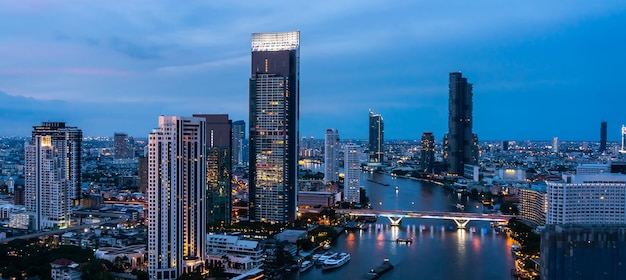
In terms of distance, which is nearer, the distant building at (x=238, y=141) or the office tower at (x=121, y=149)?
the distant building at (x=238, y=141)

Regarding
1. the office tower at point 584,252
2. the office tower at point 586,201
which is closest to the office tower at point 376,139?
the office tower at point 586,201

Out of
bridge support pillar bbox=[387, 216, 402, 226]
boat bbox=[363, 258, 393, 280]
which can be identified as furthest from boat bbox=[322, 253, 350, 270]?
→ bridge support pillar bbox=[387, 216, 402, 226]

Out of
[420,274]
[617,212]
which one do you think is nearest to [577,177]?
[617,212]

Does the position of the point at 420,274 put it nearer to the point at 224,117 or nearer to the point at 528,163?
the point at 224,117

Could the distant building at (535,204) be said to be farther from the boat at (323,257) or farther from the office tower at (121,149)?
the office tower at (121,149)

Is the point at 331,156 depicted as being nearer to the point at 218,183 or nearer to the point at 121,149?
the point at 218,183

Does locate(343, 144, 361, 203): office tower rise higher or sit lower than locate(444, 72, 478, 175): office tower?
lower

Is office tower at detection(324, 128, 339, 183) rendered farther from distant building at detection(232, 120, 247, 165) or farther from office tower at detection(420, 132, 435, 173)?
distant building at detection(232, 120, 247, 165)

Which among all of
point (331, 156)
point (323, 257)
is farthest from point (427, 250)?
point (331, 156)
